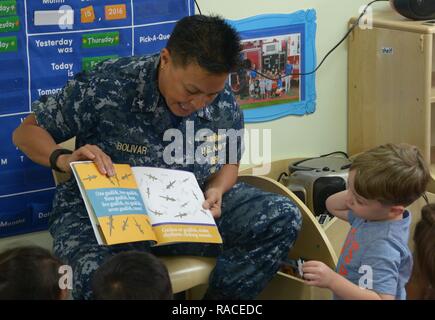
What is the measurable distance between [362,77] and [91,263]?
1.58 m

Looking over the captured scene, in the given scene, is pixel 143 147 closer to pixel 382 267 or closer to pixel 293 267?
pixel 293 267

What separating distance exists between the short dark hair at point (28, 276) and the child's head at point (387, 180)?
735mm

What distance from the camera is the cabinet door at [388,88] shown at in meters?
2.67

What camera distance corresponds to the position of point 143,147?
6.73 ft

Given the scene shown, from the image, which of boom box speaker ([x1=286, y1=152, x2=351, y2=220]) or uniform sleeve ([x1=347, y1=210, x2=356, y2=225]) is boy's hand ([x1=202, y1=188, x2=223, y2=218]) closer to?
uniform sleeve ([x1=347, y1=210, x2=356, y2=225])

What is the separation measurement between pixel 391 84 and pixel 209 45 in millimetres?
1200

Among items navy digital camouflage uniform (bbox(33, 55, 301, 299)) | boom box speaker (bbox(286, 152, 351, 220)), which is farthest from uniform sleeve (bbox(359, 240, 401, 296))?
boom box speaker (bbox(286, 152, 351, 220))

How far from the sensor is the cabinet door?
2.67 m

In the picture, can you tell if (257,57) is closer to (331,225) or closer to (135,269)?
(331,225)

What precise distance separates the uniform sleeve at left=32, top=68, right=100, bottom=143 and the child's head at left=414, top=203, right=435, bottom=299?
899 mm

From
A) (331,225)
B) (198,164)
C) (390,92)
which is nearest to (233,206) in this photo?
(198,164)
